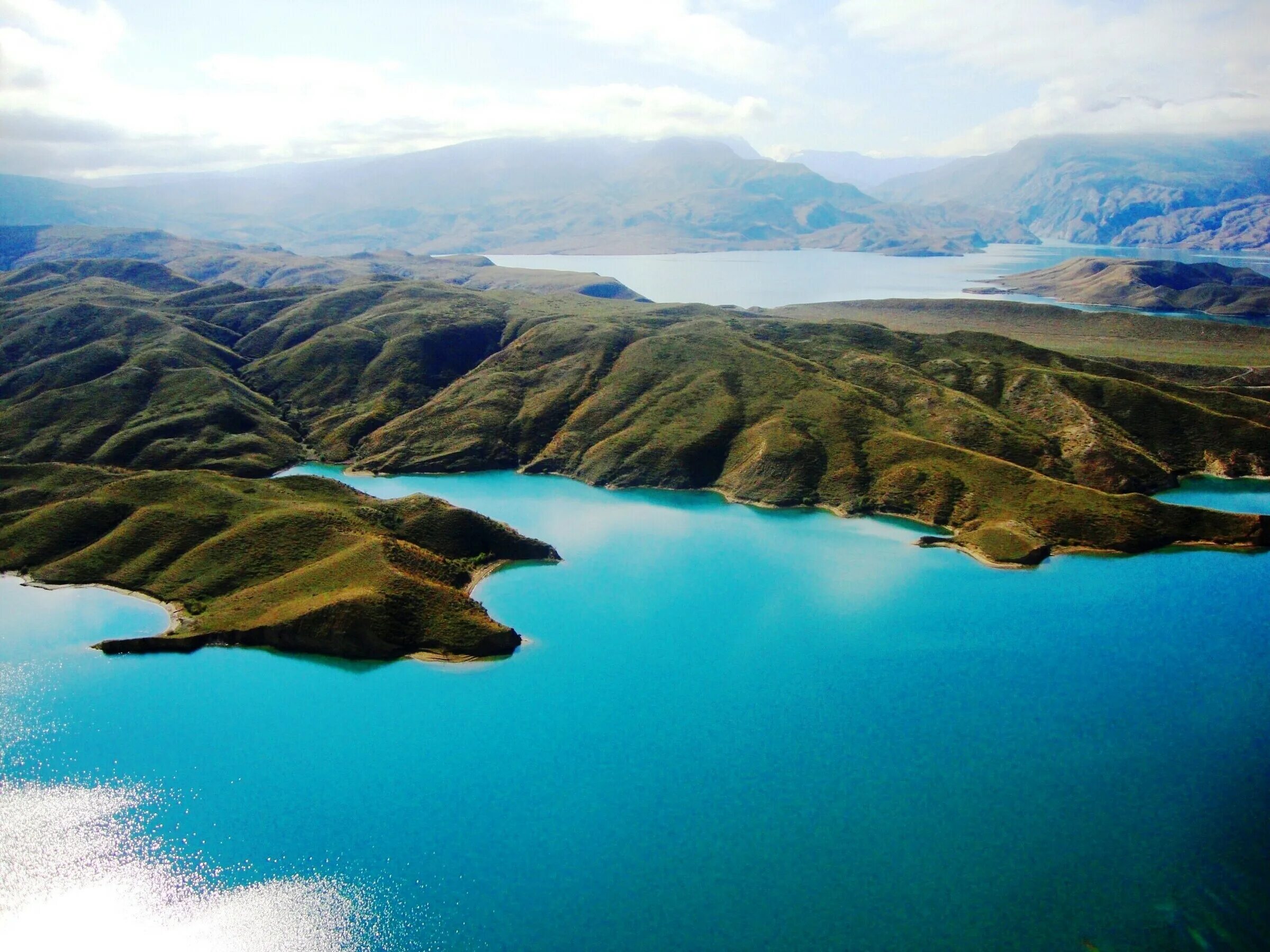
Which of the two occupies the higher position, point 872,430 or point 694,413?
point 872,430

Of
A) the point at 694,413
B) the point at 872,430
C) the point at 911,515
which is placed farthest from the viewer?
the point at 694,413

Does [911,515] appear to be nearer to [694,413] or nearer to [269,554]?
[694,413]

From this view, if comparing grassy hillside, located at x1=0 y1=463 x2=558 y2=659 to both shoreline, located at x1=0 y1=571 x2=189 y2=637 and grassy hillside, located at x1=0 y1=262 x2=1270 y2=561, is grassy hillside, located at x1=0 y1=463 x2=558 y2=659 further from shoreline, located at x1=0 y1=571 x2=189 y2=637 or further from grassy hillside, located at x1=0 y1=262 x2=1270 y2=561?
grassy hillside, located at x1=0 y1=262 x2=1270 y2=561

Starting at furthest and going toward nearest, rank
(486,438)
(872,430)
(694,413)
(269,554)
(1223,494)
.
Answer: (486,438) → (694,413) → (872,430) → (1223,494) → (269,554)

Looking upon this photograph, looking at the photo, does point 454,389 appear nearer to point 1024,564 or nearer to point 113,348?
point 113,348

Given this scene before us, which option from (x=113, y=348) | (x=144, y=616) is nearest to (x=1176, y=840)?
(x=144, y=616)

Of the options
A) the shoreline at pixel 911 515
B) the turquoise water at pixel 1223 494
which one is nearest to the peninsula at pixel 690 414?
the shoreline at pixel 911 515

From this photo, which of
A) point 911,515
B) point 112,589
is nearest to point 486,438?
point 112,589

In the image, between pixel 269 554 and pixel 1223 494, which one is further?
pixel 1223 494
